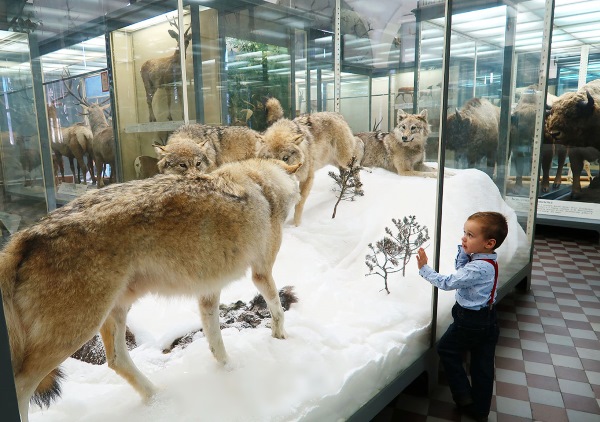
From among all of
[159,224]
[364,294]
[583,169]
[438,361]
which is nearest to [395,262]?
[364,294]

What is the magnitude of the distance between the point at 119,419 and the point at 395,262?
1965 millimetres

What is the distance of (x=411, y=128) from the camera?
4.01 meters

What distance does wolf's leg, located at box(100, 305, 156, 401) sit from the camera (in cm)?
145

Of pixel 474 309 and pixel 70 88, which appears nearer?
pixel 70 88

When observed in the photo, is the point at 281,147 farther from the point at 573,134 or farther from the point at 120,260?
the point at 573,134

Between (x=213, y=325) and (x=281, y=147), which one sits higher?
(x=281, y=147)

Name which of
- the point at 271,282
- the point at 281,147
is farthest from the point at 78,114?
the point at 281,147

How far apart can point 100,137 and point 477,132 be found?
9.64 feet

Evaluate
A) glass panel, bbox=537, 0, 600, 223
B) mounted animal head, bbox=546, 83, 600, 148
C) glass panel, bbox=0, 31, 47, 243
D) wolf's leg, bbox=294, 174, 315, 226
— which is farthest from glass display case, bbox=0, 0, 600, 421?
mounted animal head, bbox=546, 83, 600, 148

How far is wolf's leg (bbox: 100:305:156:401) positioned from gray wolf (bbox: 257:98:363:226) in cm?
127

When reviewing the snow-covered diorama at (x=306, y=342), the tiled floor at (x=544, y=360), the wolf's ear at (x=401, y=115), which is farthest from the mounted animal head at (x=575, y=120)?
the snow-covered diorama at (x=306, y=342)

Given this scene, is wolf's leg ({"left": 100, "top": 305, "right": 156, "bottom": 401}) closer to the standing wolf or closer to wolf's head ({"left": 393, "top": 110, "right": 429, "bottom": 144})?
the standing wolf

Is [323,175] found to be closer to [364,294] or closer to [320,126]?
[320,126]

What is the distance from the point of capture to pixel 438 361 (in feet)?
8.46
